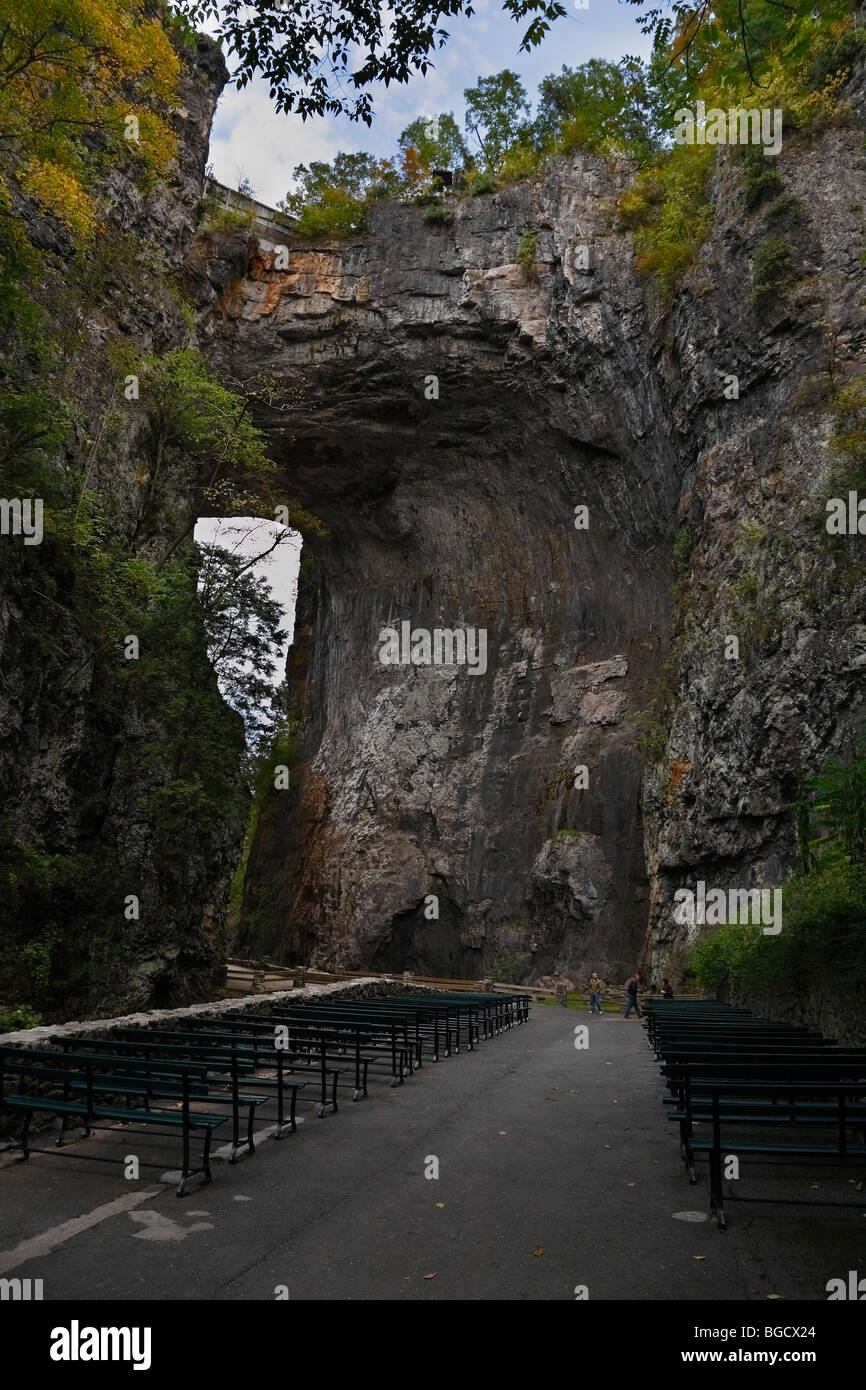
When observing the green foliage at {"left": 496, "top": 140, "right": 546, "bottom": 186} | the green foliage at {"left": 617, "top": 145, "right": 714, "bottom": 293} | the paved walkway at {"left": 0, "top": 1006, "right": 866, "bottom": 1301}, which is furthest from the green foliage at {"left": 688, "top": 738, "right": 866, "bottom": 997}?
the green foliage at {"left": 496, "top": 140, "right": 546, "bottom": 186}

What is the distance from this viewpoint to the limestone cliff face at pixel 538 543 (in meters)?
26.3

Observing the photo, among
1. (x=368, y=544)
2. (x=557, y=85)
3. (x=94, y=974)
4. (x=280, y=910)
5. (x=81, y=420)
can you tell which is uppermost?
(x=557, y=85)

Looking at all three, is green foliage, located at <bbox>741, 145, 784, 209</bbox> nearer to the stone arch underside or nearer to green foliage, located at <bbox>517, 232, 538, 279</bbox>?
the stone arch underside

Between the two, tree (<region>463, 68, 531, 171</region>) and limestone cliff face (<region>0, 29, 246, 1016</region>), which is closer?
limestone cliff face (<region>0, 29, 246, 1016</region>)

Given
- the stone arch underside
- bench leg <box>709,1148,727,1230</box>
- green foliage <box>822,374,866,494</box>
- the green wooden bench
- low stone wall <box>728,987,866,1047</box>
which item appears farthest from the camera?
the stone arch underside

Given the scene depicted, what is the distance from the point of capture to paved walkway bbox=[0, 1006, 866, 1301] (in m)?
4.05

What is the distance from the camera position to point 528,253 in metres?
35.2

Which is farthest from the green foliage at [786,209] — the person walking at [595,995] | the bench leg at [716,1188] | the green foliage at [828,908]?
the bench leg at [716,1188]

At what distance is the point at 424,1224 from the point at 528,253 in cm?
3692

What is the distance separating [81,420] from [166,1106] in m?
13.5

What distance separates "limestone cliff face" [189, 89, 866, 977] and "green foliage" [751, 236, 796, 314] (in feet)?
1.16

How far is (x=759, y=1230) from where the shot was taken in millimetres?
4879
